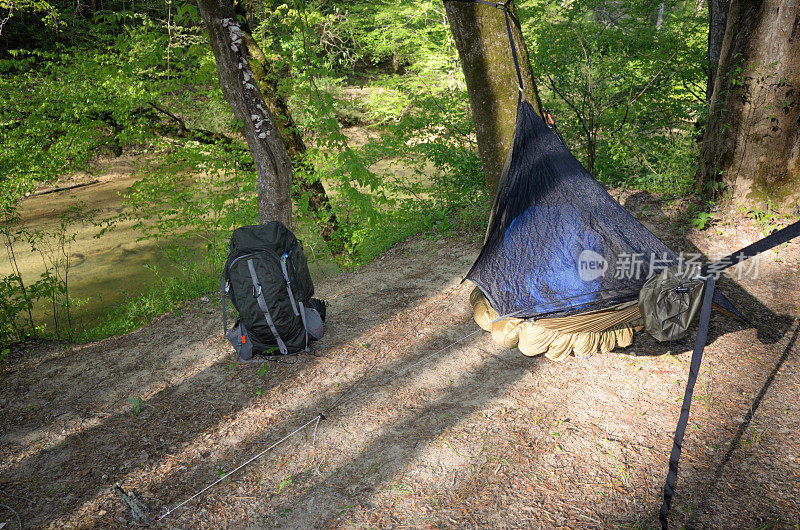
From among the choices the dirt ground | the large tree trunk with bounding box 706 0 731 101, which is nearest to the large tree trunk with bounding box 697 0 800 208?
the dirt ground

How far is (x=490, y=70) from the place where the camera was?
3.73 metres

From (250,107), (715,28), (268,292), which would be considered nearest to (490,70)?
(250,107)

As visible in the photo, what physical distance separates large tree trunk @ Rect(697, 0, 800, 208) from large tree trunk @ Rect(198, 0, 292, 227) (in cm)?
444

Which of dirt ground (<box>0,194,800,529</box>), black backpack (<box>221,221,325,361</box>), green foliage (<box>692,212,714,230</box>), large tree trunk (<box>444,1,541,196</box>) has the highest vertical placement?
large tree trunk (<box>444,1,541,196</box>)

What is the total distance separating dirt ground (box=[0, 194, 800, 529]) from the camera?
6.84ft

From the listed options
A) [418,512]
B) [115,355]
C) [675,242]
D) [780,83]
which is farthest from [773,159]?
[115,355]

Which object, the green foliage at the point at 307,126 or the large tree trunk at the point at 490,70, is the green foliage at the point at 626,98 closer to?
the green foliage at the point at 307,126

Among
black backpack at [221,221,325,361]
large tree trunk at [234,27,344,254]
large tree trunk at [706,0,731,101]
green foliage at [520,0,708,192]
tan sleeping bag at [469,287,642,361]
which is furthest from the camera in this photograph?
large tree trunk at [234,27,344,254]

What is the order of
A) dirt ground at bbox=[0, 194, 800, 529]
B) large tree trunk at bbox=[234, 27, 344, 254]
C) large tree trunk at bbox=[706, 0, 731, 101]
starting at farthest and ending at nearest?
large tree trunk at bbox=[234, 27, 344, 254]
large tree trunk at bbox=[706, 0, 731, 101]
dirt ground at bbox=[0, 194, 800, 529]

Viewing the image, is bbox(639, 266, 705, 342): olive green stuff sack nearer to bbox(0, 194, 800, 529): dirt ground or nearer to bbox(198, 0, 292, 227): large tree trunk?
bbox(0, 194, 800, 529): dirt ground

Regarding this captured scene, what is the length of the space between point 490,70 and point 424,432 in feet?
9.60

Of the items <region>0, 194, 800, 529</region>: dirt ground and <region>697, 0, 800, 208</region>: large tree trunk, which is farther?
<region>697, 0, 800, 208</region>: large tree trunk

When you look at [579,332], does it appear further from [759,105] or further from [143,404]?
[143,404]

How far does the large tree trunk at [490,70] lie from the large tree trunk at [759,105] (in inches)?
77.0
